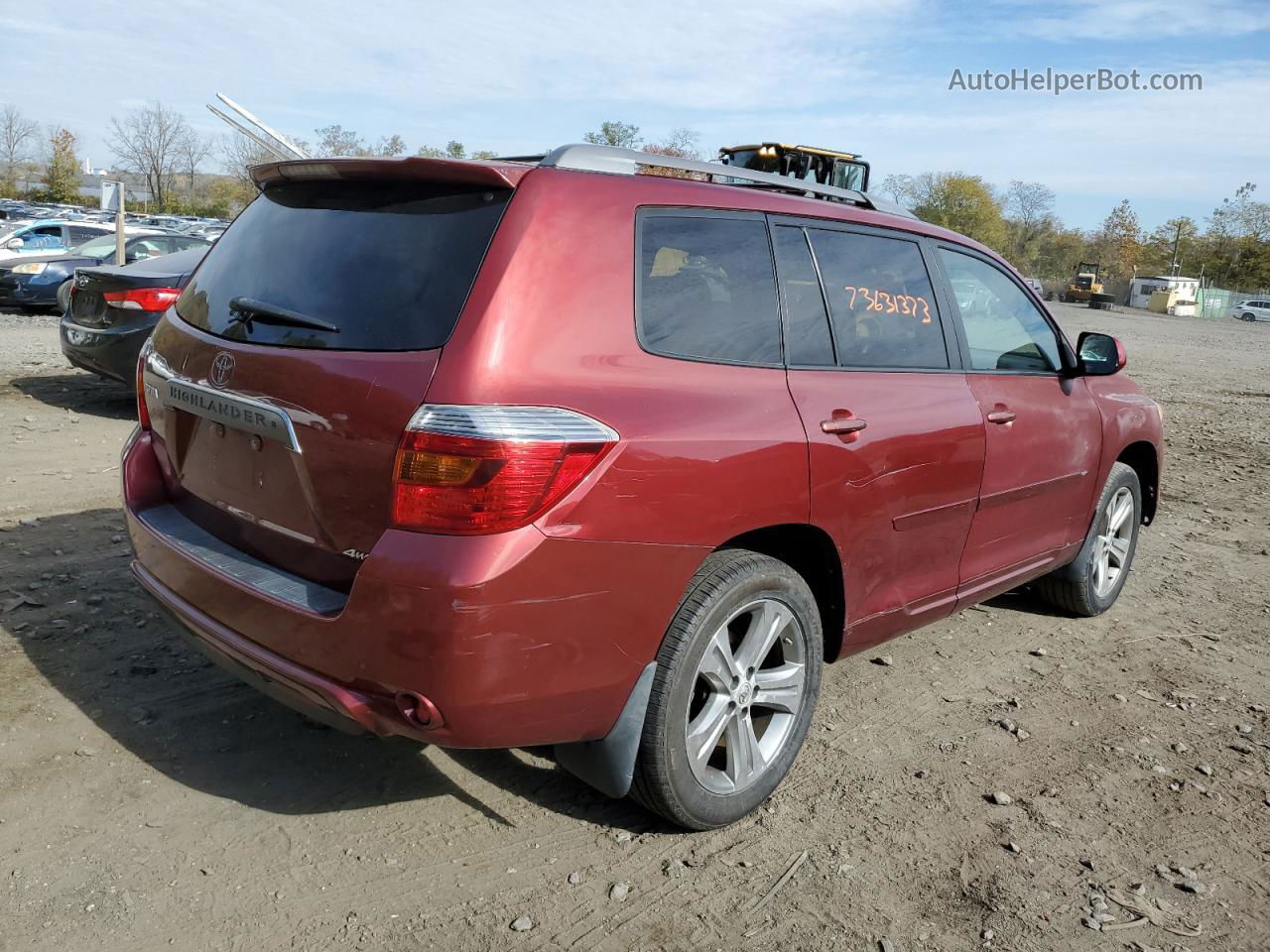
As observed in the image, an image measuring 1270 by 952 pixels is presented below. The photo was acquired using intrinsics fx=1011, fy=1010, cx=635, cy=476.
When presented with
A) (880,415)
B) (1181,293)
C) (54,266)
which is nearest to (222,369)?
(880,415)

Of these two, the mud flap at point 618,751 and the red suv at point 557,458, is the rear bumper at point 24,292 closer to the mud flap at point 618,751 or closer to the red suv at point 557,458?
the red suv at point 557,458

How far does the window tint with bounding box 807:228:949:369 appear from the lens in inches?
134

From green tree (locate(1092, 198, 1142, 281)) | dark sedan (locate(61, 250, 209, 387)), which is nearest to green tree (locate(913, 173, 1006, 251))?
green tree (locate(1092, 198, 1142, 281))

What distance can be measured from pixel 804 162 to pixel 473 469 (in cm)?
1767

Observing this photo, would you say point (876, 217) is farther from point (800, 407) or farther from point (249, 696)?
point (249, 696)

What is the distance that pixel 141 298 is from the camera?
7879 millimetres

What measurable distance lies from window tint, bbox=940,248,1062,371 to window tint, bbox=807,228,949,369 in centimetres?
24

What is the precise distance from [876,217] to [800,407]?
1026 mm

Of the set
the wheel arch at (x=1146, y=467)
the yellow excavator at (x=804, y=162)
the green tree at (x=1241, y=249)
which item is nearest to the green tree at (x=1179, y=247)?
the green tree at (x=1241, y=249)

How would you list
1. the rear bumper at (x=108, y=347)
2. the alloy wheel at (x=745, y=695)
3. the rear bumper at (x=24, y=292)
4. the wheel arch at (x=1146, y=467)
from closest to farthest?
1. the alloy wheel at (x=745, y=695)
2. the wheel arch at (x=1146, y=467)
3. the rear bumper at (x=108, y=347)
4. the rear bumper at (x=24, y=292)

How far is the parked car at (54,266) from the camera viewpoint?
16.8 m

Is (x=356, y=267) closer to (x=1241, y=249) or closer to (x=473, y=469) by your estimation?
(x=473, y=469)

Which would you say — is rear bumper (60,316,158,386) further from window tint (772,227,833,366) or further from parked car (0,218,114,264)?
parked car (0,218,114,264)

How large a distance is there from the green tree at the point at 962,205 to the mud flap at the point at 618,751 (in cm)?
10264
